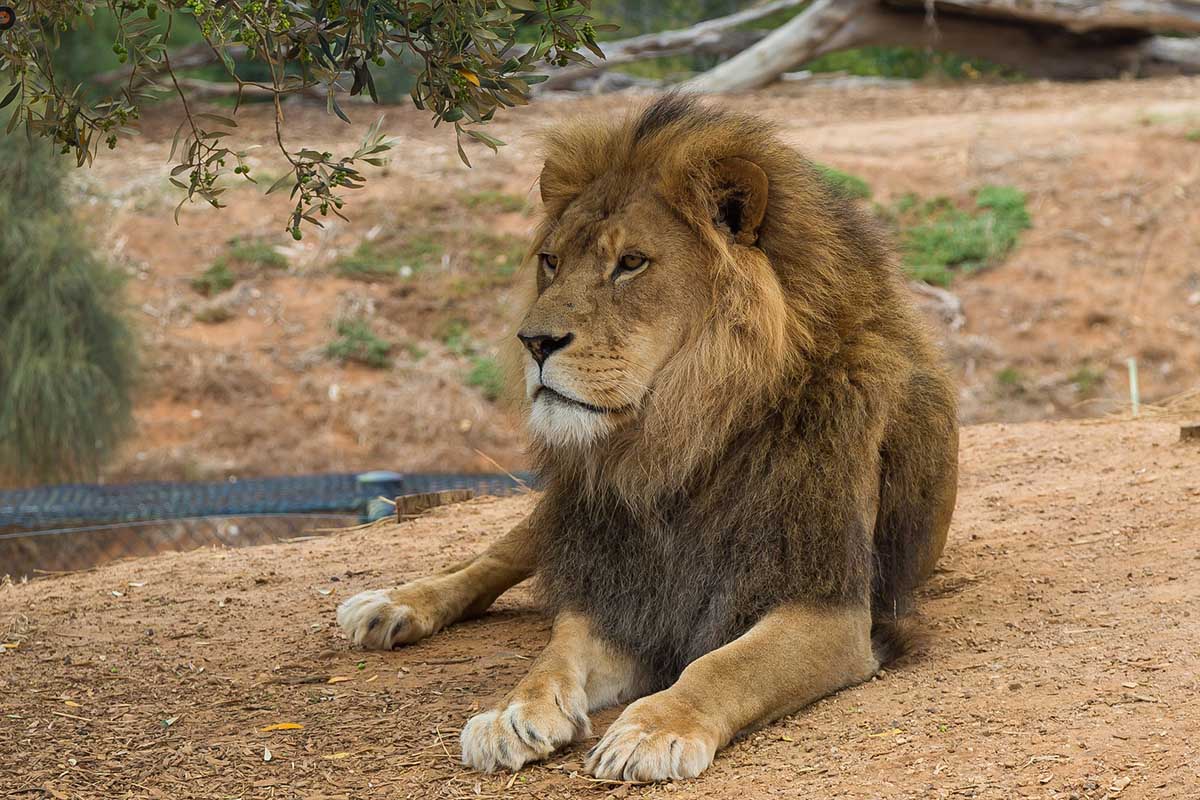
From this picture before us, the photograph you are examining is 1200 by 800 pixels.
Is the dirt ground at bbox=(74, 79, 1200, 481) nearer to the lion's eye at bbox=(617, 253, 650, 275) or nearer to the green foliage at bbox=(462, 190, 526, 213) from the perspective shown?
the green foliage at bbox=(462, 190, 526, 213)

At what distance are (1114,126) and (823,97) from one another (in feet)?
12.4

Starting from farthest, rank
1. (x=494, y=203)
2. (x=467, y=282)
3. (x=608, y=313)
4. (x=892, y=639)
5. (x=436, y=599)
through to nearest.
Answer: (x=494, y=203) → (x=467, y=282) → (x=436, y=599) → (x=892, y=639) → (x=608, y=313)

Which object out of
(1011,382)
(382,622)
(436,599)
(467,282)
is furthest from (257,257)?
(382,622)

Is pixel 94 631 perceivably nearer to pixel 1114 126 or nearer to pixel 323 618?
pixel 323 618

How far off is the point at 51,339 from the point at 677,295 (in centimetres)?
866

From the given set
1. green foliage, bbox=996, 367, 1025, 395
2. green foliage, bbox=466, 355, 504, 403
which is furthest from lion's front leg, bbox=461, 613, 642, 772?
green foliage, bbox=996, 367, 1025, 395

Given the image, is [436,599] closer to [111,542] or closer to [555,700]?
[555,700]

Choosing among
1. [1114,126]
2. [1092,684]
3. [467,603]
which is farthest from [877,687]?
[1114,126]

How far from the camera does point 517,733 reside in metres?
3.29

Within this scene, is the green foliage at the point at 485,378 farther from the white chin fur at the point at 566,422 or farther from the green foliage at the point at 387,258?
the white chin fur at the point at 566,422

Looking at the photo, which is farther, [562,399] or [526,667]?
[526,667]

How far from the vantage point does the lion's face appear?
136 inches

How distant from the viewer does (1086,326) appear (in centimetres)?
1245

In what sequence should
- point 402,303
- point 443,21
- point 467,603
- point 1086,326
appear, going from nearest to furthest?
1. point 443,21
2. point 467,603
3. point 1086,326
4. point 402,303
